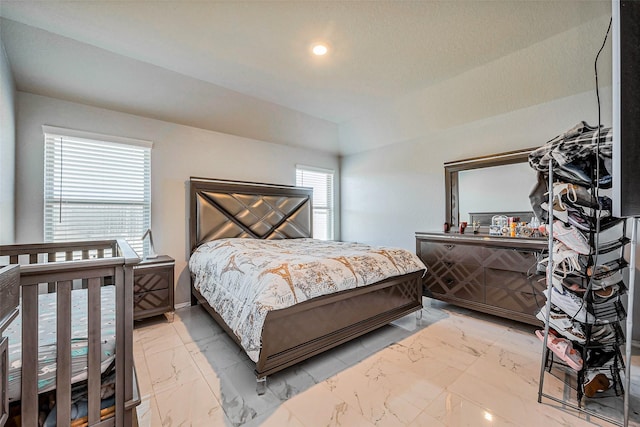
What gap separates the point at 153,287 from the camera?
2.91m

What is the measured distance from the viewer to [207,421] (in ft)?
5.13

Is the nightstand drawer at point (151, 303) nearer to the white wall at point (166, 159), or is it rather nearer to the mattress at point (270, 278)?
the mattress at point (270, 278)

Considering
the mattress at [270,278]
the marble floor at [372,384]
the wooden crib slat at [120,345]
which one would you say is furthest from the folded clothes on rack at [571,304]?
the wooden crib slat at [120,345]

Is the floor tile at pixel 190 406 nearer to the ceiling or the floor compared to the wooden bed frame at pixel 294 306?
nearer to the floor

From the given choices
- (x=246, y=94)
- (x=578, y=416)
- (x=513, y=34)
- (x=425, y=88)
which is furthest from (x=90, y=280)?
(x=425, y=88)

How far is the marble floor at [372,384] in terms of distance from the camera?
1589 millimetres

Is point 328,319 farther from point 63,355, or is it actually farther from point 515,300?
point 515,300

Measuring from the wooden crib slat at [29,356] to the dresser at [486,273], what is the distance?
11.3 feet

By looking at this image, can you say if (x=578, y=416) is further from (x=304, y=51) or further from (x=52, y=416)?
(x=304, y=51)

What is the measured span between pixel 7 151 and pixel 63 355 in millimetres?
2385

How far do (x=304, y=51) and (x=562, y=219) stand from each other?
2.57 metres

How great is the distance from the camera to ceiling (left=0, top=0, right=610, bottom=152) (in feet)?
6.76

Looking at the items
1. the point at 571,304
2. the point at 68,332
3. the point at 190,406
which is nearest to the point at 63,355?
the point at 68,332

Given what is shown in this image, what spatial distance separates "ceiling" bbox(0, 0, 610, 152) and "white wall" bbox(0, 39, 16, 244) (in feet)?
0.82
